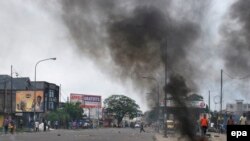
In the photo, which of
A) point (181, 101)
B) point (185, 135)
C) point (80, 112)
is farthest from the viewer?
point (80, 112)

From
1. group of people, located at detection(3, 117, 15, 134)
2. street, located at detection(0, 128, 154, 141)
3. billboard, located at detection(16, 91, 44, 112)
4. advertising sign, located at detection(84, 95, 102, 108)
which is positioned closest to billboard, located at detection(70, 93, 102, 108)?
advertising sign, located at detection(84, 95, 102, 108)

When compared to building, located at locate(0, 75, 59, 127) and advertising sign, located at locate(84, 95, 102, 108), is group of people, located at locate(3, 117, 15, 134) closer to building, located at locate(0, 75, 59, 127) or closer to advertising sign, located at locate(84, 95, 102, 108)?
building, located at locate(0, 75, 59, 127)

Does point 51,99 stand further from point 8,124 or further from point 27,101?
point 8,124

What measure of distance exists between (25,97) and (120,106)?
43440mm

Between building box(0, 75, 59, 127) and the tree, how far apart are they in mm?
21424

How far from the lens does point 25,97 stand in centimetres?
9738

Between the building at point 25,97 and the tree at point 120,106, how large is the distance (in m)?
21.4

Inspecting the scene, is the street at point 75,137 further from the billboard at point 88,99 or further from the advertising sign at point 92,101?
the advertising sign at point 92,101

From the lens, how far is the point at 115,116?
461ft

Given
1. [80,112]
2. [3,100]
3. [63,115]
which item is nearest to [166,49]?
[63,115]

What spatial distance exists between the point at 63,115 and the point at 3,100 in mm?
14941

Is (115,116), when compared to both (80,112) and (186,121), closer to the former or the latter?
(80,112)

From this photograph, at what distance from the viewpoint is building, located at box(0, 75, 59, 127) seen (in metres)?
96.4

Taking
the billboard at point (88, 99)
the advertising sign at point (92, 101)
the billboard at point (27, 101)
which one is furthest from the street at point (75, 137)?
the advertising sign at point (92, 101)
